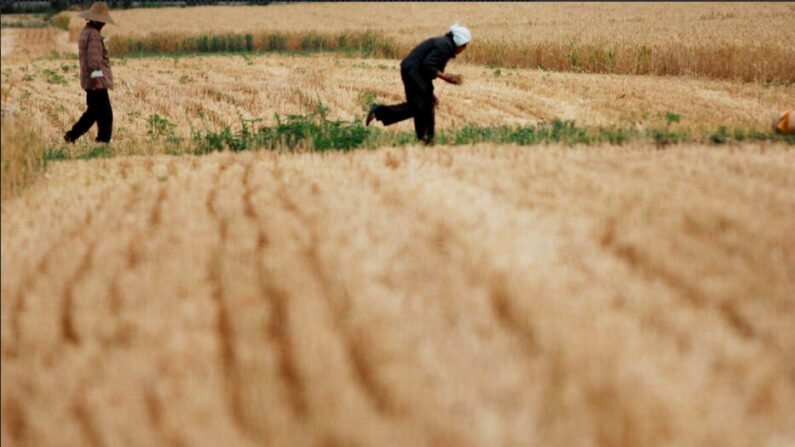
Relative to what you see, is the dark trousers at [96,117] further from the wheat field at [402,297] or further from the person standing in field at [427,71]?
the person standing in field at [427,71]

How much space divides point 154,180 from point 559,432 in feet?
14.6

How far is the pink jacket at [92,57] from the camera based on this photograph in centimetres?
972

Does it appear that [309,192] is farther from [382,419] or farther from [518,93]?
[518,93]

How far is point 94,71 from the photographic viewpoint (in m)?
9.70

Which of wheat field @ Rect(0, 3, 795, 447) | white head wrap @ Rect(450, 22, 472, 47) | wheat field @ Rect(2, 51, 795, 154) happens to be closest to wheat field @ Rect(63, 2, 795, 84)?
wheat field @ Rect(2, 51, 795, 154)

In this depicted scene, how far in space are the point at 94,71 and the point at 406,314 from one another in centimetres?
759

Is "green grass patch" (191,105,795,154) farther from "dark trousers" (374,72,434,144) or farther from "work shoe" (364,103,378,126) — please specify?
"work shoe" (364,103,378,126)

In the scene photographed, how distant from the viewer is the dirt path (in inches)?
116

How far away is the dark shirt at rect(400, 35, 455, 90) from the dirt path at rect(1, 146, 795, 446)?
3.36 m

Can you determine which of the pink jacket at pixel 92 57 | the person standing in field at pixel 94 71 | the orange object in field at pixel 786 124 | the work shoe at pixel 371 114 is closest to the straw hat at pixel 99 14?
the person standing in field at pixel 94 71

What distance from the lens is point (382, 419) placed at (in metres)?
2.90

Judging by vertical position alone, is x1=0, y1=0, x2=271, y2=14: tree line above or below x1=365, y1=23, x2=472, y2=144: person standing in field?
above

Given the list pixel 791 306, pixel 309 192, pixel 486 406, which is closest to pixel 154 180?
pixel 309 192

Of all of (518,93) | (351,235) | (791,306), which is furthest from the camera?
(518,93)
